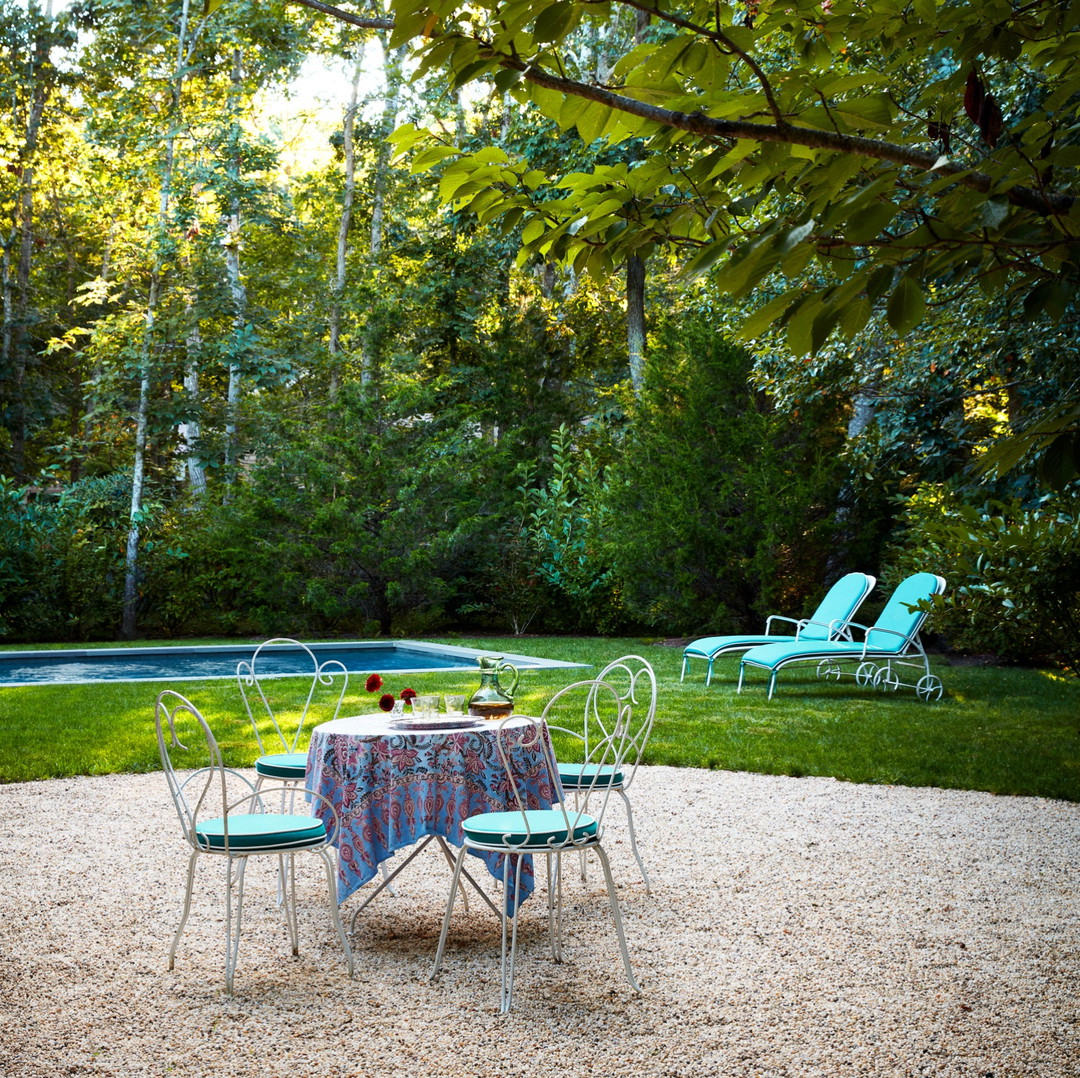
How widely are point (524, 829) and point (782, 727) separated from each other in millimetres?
5023

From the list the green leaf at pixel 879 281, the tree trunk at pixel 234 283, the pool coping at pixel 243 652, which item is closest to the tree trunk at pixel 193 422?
the tree trunk at pixel 234 283

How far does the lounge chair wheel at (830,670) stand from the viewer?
1115 centimetres

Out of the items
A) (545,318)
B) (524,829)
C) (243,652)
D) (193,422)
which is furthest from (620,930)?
(545,318)

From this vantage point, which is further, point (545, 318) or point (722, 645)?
point (545, 318)

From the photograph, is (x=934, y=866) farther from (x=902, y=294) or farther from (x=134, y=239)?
(x=134, y=239)

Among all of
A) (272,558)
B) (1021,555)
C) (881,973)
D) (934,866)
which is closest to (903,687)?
(1021,555)

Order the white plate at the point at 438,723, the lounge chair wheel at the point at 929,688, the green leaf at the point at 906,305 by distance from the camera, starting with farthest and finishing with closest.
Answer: the lounge chair wheel at the point at 929,688, the white plate at the point at 438,723, the green leaf at the point at 906,305

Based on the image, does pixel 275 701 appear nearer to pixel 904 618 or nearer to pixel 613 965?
pixel 904 618

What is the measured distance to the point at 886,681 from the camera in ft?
33.0

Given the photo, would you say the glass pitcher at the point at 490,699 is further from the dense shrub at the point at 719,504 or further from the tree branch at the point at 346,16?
the dense shrub at the point at 719,504

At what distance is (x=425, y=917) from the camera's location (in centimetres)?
400

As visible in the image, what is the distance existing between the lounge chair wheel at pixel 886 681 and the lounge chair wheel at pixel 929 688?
36cm

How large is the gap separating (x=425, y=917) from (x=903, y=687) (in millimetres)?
7363

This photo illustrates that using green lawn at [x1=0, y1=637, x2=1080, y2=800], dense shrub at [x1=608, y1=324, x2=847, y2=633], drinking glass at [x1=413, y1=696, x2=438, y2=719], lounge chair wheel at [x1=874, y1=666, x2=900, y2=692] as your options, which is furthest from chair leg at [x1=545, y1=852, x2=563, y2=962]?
dense shrub at [x1=608, y1=324, x2=847, y2=633]
